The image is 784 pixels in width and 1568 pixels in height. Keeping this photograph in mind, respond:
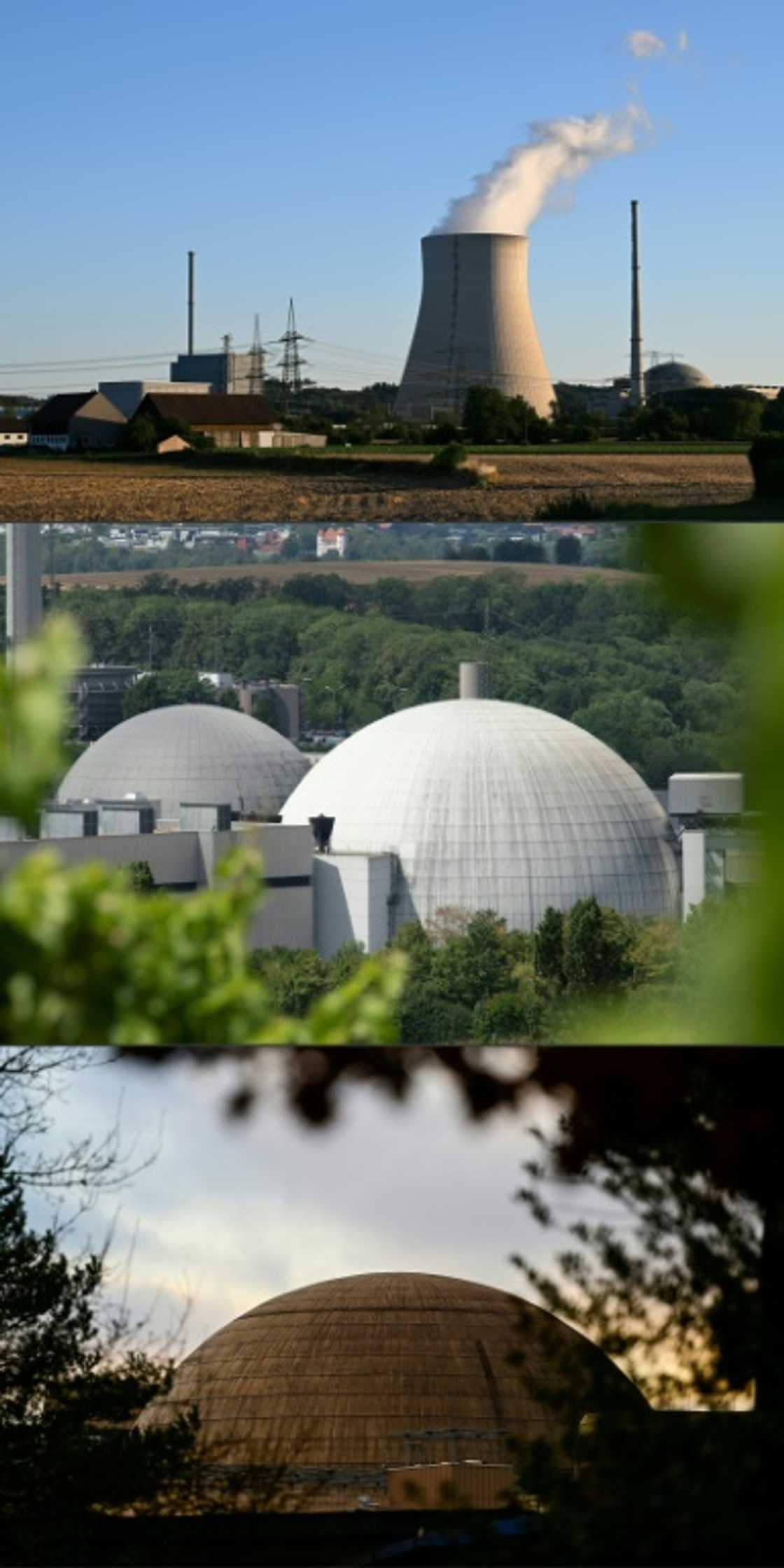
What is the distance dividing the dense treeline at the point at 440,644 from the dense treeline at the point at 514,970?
0.31m

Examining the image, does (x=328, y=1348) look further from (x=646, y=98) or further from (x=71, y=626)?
(x=646, y=98)

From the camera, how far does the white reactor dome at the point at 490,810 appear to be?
2918 mm

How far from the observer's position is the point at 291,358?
4.09 metres

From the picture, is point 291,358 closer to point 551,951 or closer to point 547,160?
point 547,160

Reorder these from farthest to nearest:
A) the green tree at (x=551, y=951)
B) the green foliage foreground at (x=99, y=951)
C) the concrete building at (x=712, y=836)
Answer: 1. the green tree at (x=551, y=951)
2. the concrete building at (x=712, y=836)
3. the green foliage foreground at (x=99, y=951)

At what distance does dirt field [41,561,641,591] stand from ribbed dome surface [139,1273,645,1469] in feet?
3.51

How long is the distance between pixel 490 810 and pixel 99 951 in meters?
0.67

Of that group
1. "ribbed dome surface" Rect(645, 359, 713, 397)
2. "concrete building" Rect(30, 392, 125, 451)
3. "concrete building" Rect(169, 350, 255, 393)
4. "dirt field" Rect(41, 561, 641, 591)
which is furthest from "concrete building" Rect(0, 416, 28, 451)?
"ribbed dome surface" Rect(645, 359, 713, 397)

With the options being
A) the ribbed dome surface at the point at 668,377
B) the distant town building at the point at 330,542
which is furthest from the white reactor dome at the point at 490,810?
the ribbed dome surface at the point at 668,377

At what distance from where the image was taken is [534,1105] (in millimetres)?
2771

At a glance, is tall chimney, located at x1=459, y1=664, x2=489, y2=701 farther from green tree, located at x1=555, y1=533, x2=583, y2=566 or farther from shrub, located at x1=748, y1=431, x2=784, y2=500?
shrub, located at x1=748, y1=431, x2=784, y2=500

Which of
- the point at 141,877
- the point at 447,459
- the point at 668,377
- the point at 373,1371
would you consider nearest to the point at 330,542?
the point at 141,877

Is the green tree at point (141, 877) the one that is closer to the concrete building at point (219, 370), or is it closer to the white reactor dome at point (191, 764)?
the white reactor dome at point (191, 764)

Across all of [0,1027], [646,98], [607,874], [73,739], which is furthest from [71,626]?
[646,98]
